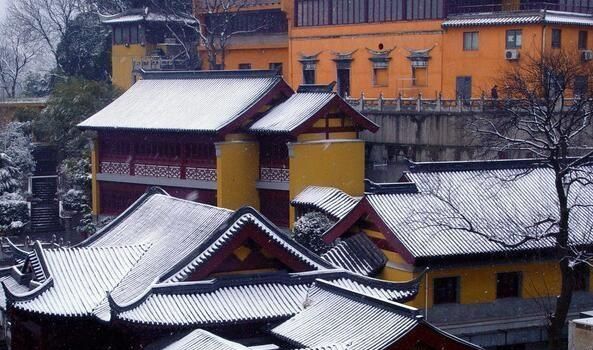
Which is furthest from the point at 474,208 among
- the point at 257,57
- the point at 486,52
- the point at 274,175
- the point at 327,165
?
the point at 257,57

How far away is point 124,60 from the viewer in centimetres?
6097

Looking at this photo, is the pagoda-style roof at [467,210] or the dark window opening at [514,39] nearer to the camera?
the pagoda-style roof at [467,210]

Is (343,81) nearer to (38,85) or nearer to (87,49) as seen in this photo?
(87,49)

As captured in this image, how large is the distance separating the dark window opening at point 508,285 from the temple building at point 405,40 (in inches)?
655

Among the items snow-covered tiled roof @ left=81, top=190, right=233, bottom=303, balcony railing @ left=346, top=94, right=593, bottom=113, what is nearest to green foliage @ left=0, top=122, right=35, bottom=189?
balcony railing @ left=346, top=94, right=593, bottom=113

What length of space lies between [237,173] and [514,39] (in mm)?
13899

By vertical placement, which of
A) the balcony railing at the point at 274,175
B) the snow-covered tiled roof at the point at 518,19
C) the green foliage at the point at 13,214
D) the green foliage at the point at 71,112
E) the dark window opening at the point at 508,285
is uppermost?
the snow-covered tiled roof at the point at 518,19

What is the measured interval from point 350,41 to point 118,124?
14060 mm

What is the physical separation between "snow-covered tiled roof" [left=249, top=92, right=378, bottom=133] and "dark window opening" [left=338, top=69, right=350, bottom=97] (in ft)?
45.0

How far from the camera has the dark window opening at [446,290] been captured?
89.3 feet

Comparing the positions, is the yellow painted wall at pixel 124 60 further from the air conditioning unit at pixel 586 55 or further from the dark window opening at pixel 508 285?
the dark window opening at pixel 508 285

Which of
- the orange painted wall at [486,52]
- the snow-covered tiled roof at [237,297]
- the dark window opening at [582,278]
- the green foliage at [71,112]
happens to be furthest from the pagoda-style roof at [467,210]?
the green foliage at [71,112]

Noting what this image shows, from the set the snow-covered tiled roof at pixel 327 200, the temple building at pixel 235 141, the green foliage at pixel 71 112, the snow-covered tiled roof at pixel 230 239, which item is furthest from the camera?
the green foliage at pixel 71 112

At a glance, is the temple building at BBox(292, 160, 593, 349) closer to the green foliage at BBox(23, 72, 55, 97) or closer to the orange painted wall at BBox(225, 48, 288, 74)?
the orange painted wall at BBox(225, 48, 288, 74)
